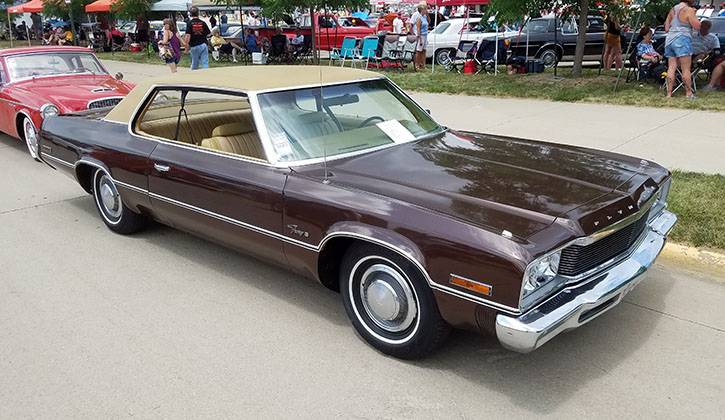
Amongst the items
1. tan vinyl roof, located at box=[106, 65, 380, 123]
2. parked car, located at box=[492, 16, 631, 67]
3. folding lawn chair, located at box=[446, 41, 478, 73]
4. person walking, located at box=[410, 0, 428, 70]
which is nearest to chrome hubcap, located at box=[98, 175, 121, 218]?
tan vinyl roof, located at box=[106, 65, 380, 123]

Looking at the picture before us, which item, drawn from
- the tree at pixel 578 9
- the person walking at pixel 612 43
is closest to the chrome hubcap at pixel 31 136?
the tree at pixel 578 9

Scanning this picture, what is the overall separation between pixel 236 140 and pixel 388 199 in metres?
1.55

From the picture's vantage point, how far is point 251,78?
4242 millimetres

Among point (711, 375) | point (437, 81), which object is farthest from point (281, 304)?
point (437, 81)

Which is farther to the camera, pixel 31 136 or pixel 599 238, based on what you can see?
pixel 31 136

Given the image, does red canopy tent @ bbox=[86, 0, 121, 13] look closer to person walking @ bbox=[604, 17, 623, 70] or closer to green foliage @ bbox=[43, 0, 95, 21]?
green foliage @ bbox=[43, 0, 95, 21]

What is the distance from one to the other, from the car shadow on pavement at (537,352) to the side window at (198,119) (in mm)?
1067

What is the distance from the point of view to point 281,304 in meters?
4.04

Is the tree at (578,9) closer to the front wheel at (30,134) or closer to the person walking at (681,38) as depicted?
the person walking at (681,38)

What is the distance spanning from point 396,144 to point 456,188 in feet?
3.17

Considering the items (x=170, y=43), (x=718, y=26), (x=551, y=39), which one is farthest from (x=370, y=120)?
(x=551, y=39)

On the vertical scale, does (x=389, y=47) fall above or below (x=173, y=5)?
below

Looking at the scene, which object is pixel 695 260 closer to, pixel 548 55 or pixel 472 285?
pixel 472 285

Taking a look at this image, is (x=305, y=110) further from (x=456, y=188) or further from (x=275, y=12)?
(x=275, y=12)
